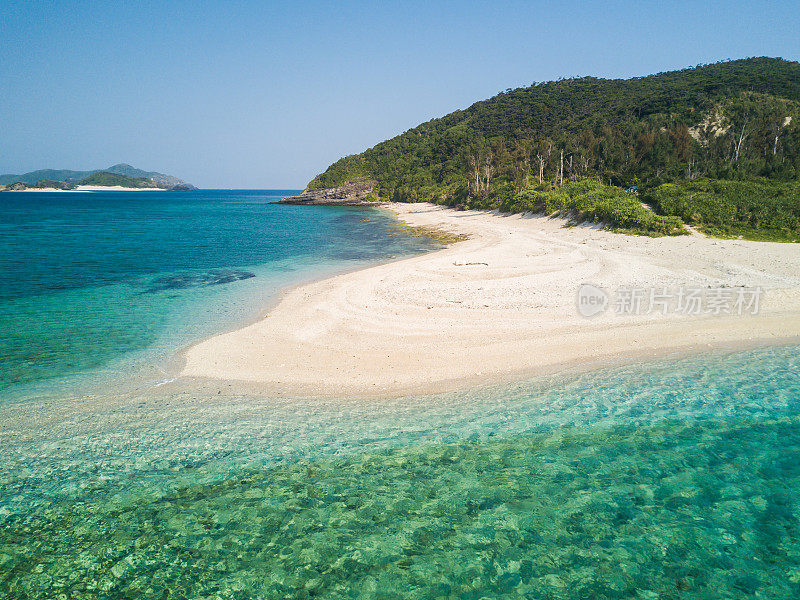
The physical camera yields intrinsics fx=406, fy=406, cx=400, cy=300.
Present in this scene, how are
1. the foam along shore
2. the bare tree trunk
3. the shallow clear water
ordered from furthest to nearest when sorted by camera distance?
1. the bare tree trunk
2. the foam along shore
3. the shallow clear water

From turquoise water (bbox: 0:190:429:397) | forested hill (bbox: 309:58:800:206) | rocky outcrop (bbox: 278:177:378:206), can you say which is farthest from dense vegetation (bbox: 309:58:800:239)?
turquoise water (bbox: 0:190:429:397)

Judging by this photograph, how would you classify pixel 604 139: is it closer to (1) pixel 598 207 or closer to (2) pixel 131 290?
(1) pixel 598 207

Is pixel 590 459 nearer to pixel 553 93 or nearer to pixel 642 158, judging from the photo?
pixel 642 158

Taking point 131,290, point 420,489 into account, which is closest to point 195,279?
point 131,290

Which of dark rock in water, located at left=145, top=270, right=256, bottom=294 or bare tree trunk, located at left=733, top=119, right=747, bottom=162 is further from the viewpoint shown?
bare tree trunk, located at left=733, top=119, right=747, bottom=162

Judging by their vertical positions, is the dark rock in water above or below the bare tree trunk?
below

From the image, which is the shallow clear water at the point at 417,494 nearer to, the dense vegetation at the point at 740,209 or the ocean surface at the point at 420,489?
the ocean surface at the point at 420,489

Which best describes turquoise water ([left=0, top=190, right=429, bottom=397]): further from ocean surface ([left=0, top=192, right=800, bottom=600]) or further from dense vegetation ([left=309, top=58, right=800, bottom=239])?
dense vegetation ([left=309, top=58, right=800, bottom=239])

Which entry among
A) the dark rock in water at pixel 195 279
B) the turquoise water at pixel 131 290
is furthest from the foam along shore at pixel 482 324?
the dark rock in water at pixel 195 279
